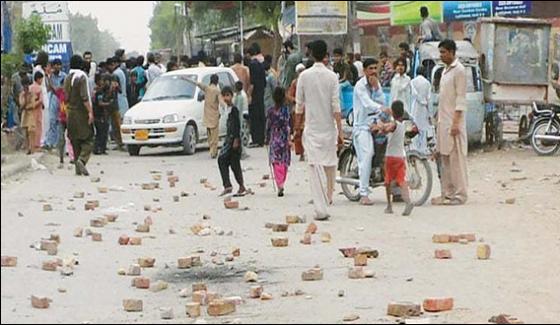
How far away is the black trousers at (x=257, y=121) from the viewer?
21609mm

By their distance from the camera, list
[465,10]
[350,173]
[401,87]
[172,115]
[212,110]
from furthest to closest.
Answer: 1. [465,10]
2. [172,115]
3. [212,110]
4. [401,87]
5. [350,173]

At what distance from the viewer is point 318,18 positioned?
28.4 metres

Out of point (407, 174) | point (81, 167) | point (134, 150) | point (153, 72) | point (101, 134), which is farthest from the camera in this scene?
point (153, 72)

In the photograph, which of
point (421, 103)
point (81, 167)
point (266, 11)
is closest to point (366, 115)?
point (421, 103)

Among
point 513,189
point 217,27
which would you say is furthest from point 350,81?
point 217,27

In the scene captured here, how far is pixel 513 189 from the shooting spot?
46.5 feet

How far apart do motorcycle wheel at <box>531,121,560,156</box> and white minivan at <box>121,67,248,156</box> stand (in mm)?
5507

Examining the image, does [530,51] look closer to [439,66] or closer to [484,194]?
[439,66]

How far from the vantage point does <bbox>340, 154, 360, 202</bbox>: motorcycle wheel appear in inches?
515

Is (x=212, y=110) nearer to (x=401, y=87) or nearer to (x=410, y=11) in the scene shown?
(x=401, y=87)

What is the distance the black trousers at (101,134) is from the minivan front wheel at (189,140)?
59.6 inches

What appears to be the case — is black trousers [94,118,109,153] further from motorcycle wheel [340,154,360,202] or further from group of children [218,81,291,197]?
motorcycle wheel [340,154,360,202]

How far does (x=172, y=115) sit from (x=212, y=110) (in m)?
1.41

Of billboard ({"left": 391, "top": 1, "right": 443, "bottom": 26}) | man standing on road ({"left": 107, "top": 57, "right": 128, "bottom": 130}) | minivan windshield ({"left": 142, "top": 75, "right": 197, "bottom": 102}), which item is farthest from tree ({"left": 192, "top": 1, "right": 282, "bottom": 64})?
minivan windshield ({"left": 142, "top": 75, "right": 197, "bottom": 102})
